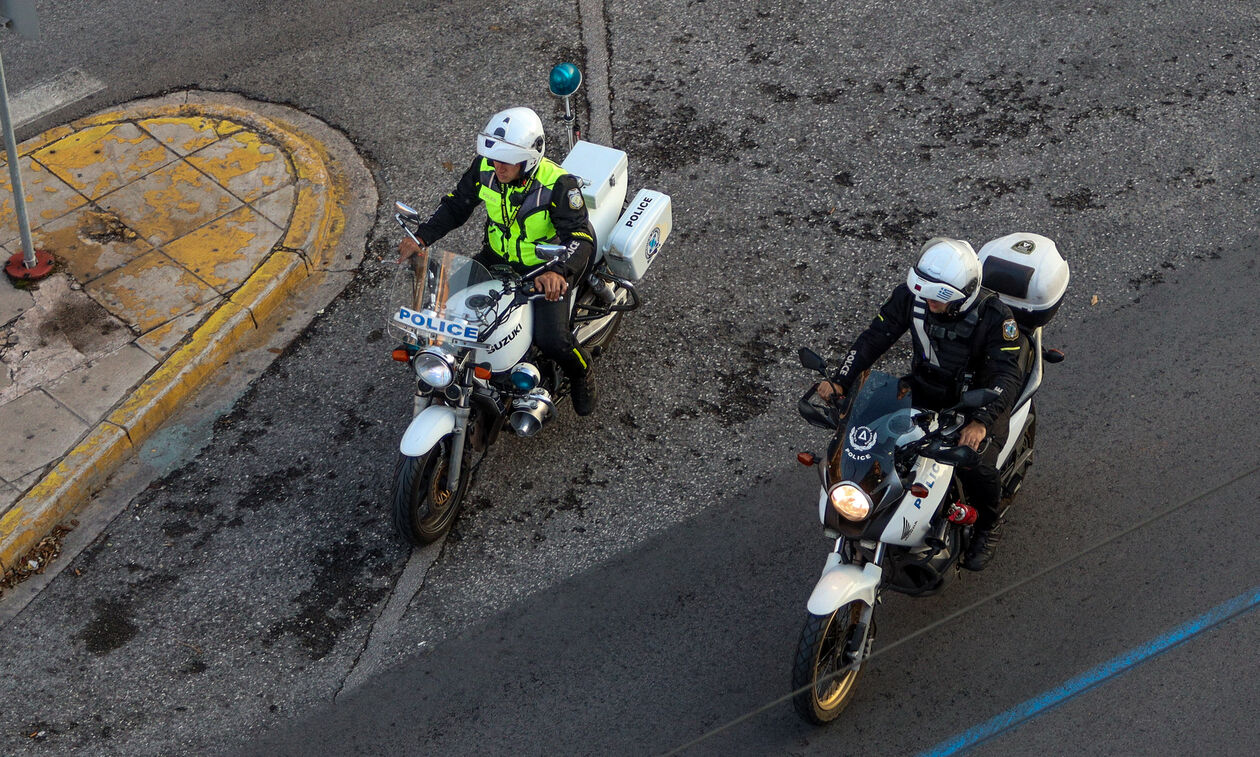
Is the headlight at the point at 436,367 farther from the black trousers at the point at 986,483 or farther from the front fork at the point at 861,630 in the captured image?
the black trousers at the point at 986,483

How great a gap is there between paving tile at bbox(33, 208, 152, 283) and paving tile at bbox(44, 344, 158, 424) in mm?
816

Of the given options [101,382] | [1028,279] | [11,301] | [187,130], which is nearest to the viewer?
[1028,279]

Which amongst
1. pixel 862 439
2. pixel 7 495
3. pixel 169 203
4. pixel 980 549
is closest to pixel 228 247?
pixel 169 203

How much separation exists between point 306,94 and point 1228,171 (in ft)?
22.5

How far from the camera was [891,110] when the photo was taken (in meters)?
8.95

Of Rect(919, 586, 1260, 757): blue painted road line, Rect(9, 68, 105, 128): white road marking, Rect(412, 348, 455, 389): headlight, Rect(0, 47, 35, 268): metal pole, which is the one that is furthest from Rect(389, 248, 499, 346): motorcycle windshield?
Rect(9, 68, 105, 128): white road marking

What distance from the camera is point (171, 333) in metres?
7.34

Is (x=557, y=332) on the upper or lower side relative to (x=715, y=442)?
upper

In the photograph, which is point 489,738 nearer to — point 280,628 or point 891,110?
point 280,628

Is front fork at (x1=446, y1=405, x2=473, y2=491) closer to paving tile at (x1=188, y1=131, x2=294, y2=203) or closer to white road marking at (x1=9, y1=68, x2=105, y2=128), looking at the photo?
paving tile at (x1=188, y1=131, x2=294, y2=203)

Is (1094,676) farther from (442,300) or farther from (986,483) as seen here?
(442,300)

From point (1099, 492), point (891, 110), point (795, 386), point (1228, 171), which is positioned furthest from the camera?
point (891, 110)

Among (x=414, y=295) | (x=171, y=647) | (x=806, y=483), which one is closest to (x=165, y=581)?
(x=171, y=647)

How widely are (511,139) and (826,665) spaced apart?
2959 millimetres
